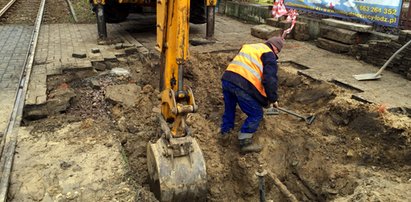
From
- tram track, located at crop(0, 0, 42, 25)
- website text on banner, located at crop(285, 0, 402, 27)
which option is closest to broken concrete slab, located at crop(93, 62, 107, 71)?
website text on banner, located at crop(285, 0, 402, 27)

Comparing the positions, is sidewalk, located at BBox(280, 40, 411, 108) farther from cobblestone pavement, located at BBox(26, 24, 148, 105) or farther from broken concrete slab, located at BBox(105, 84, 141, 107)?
cobblestone pavement, located at BBox(26, 24, 148, 105)

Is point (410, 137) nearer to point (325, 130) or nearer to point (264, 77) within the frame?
point (325, 130)

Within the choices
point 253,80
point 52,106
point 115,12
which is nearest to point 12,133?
point 52,106

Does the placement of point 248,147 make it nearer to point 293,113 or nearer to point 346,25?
point 293,113

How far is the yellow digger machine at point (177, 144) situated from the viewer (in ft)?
10.8

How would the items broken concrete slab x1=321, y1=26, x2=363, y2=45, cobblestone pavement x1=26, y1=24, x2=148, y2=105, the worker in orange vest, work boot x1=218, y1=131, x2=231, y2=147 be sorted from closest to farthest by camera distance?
the worker in orange vest
work boot x1=218, y1=131, x2=231, y2=147
cobblestone pavement x1=26, y1=24, x2=148, y2=105
broken concrete slab x1=321, y1=26, x2=363, y2=45

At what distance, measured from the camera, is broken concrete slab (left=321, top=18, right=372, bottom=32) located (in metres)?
7.90

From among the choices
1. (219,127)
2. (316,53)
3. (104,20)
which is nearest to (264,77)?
(219,127)

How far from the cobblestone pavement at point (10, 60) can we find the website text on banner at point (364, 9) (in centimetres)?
766

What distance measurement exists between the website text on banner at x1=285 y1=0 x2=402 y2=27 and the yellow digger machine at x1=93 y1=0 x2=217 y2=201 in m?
5.97

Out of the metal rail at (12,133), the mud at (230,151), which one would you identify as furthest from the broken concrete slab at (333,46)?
the metal rail at (12,133)

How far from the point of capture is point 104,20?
9.31 meters

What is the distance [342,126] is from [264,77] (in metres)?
1.52

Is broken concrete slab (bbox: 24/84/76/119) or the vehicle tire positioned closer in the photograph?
broken concrete slab (bbox: 24/84/76/119)
